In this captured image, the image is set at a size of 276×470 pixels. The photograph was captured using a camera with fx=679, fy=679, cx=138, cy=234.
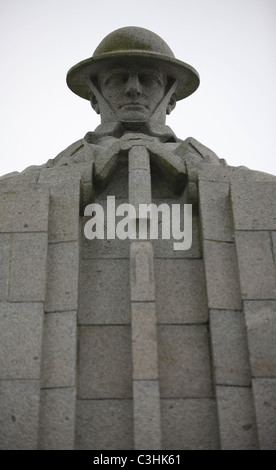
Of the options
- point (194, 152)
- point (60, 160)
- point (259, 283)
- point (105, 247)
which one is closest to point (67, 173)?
point (60, 160)

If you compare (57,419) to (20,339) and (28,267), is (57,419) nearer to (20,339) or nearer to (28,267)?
(20,339)

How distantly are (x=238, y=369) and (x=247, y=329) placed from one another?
0.44 meters

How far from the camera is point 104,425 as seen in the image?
706 cm

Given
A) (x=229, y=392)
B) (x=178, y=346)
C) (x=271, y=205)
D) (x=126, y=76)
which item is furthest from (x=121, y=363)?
(x=126, y=76)

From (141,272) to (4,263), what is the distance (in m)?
1.57

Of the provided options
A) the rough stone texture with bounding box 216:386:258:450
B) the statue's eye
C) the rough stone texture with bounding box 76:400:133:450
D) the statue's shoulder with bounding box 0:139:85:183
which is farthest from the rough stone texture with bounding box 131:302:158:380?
the statue's eye

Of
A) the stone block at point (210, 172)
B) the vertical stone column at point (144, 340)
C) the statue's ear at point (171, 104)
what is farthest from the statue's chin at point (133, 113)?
the vertical stone column at point (144, 340)

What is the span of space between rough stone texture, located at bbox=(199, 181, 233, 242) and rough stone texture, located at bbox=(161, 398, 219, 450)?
199 centimetres

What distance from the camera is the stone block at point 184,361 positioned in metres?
7.29

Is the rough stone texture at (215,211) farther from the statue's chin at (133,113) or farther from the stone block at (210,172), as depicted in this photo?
the statue's chin at (133,113)

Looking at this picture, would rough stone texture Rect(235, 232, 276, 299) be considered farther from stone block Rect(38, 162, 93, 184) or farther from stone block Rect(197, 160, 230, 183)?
stone block Rect(38, 162, 93, 184)

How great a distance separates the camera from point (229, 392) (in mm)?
7082

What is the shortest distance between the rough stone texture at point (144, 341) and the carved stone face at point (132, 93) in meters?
3.81
